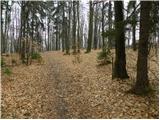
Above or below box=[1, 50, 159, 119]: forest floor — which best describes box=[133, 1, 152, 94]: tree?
above

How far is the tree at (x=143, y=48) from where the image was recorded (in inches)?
428

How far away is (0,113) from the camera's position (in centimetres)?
1038

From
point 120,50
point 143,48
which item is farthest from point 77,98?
Result: point 120,50

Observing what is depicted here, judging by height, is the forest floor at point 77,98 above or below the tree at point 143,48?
below

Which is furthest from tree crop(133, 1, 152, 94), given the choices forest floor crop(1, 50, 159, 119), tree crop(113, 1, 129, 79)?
tree crop(113, 1, 129, 79)

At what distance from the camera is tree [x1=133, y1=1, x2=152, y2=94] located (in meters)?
10.9

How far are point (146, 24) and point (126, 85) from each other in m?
3.19

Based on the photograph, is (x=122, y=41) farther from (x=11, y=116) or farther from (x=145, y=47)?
(x=11, y=116)

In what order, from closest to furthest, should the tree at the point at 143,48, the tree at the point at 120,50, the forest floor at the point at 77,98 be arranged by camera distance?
the forest floor at the point at 77,98 → the tree at the point at 143,48 → the tree at the point at 120,50

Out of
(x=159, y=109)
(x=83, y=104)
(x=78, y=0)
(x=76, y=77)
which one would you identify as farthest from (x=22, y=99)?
(x=78, y=0)

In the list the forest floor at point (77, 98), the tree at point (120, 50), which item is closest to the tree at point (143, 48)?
the forest floor at point (77, 98)

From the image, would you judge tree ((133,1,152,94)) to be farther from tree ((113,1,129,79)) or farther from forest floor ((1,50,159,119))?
tree ((113,1,129,79))

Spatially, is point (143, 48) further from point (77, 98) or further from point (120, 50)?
point (77, 98)

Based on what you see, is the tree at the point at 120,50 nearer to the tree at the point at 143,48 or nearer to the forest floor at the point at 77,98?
→ the forest floor at the point at 77,98
